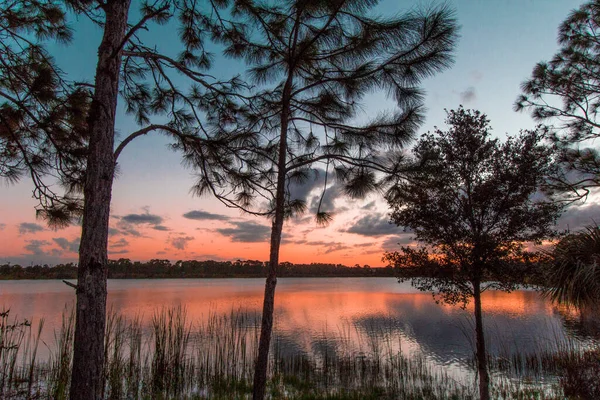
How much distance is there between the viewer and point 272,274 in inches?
197

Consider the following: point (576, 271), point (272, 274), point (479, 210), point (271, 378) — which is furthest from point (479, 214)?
point (271, 378)

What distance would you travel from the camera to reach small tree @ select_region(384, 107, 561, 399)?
6746 mm

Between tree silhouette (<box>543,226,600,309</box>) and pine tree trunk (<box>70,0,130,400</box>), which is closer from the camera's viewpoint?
pine tree trunk (<box>70,0,130,400</box>)

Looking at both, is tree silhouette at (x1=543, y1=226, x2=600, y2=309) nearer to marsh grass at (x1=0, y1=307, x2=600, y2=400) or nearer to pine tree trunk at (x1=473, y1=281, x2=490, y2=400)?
marsh grass at (x1=0, y1=307, x2=600, y2=400)

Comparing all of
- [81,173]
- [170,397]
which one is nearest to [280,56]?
[81,173]

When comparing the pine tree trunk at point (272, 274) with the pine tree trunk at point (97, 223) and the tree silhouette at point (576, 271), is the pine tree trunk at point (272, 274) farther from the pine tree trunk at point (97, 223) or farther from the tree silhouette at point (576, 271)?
the tree silhouette at point (576, 271)

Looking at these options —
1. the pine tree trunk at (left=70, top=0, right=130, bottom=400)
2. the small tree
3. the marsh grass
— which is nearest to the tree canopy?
the small tree

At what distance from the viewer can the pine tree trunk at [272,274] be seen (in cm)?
489

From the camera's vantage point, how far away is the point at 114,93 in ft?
12.7

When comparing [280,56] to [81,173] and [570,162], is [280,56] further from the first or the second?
[570,162]

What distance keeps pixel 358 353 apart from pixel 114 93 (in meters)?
11.9

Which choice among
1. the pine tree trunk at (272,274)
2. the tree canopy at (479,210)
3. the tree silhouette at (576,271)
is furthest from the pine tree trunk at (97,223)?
the tree silhouette at (576,271)

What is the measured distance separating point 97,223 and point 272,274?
7.72 feet

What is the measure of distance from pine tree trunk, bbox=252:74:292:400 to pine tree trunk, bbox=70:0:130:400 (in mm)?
2014
